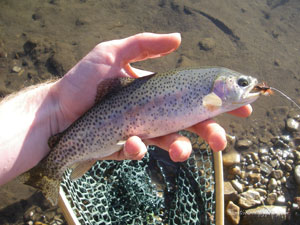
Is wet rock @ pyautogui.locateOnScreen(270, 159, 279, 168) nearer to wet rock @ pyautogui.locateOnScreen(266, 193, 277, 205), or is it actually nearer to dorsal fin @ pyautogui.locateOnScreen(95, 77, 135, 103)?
wet rock @ pyautogui.locateOnScreen(266, 193, 277, 205)

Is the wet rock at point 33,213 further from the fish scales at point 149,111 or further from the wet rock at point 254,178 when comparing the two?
the wet rock at point 254,178

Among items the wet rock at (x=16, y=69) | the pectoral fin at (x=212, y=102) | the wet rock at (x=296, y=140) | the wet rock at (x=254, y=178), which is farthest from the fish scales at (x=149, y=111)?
the wet rock at (x=16, y=69)

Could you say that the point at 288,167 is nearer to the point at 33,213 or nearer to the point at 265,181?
the point at 265,181

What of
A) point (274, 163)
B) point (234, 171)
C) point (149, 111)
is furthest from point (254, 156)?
point (149, 111)

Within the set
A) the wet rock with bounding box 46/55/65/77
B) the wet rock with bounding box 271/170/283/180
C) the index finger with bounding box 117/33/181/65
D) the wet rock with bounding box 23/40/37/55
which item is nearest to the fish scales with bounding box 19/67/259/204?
the index finger with bounding box 117/33/181/65

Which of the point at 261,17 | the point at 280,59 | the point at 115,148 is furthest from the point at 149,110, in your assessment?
the point at 261,17

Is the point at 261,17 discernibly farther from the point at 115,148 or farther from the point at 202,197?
the point at 115,148

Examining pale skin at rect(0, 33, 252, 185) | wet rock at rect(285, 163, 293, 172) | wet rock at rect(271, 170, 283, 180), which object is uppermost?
pale skin at rect(0, 33, 252, 185)
